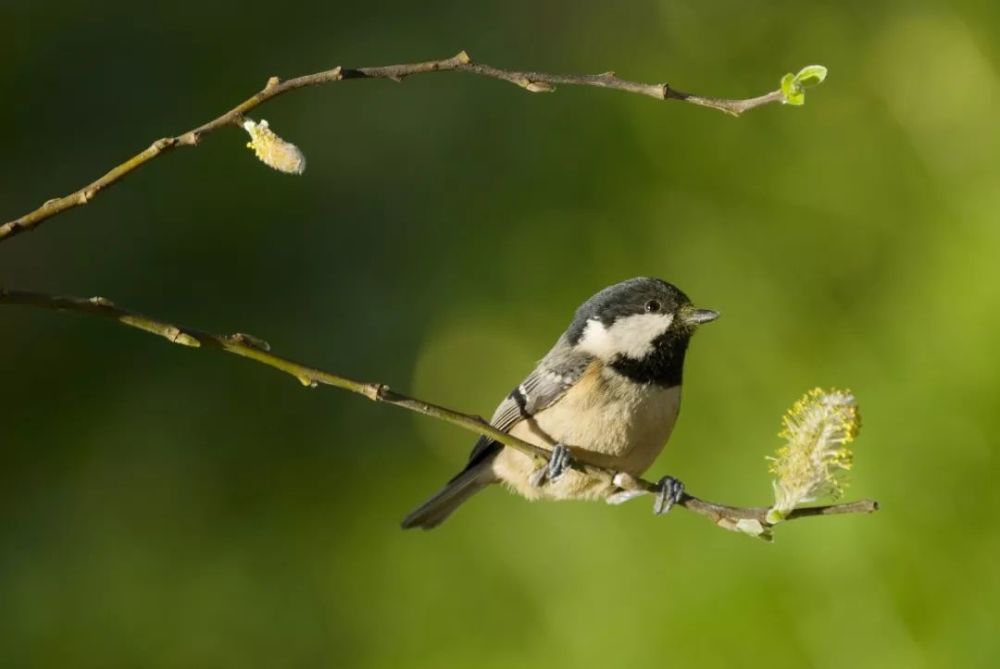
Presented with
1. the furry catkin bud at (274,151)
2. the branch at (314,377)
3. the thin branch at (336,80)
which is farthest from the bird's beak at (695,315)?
the furry catkin bud at (274,151)

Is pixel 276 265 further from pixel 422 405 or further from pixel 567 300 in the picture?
pixel 422 405

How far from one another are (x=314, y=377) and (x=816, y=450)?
313mm

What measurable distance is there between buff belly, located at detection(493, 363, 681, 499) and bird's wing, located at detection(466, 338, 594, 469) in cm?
2

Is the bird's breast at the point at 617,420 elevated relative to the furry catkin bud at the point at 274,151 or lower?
elevated

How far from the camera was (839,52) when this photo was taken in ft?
7.12

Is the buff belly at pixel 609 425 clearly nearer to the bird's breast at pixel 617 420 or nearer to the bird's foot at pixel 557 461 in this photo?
the bird's breast at pixel 617 420

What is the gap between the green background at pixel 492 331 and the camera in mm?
1770

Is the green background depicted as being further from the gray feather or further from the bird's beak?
the bird's beak

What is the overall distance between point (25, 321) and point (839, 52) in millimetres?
1939

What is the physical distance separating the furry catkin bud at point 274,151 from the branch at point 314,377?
105mm

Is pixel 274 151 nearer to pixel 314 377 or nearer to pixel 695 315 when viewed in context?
pixel 314 377

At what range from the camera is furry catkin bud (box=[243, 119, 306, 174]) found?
2.18 ft

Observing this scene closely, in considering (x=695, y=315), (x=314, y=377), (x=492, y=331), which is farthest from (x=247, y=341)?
(x=492, y=331)

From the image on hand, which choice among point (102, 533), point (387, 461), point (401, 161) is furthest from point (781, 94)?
point (401, 161)
